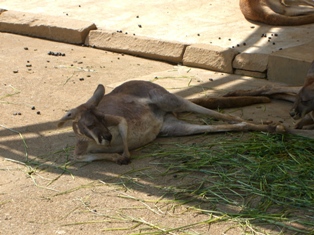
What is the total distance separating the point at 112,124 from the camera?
607cm

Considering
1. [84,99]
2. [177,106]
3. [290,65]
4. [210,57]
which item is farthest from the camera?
[210,57]

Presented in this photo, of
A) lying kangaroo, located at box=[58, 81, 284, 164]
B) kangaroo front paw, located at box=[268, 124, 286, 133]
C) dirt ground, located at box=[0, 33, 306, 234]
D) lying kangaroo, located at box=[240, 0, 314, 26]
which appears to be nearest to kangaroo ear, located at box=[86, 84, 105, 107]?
lying kangaroo, located at box=[58, 81, 284, 164]

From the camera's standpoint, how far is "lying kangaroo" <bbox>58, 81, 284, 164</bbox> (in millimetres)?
5879

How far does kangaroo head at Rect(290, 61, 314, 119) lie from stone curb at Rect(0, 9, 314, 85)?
5.22 feet

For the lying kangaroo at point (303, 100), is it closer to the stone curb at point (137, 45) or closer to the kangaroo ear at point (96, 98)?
the kangaroo ear at point (96, 98)

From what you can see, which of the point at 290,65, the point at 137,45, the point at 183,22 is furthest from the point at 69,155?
the point at 183,22

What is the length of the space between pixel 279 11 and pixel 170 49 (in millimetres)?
1636

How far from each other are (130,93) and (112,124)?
27.1 inches

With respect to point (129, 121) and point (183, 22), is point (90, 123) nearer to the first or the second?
point (129, 121)

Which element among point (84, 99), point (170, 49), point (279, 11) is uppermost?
point (279, 11)

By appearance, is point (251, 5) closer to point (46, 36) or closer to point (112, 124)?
point (46, 36)

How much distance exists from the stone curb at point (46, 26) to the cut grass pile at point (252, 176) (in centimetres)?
411

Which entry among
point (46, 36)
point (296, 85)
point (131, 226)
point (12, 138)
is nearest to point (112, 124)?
point (12, 138)

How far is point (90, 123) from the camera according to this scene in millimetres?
5785
